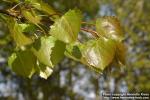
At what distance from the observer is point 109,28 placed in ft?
3.97

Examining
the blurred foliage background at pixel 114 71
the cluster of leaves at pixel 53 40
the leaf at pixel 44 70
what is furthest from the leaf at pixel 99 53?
the blurred foliage background at pixel 114 71

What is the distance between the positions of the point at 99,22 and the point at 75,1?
40.6 ft

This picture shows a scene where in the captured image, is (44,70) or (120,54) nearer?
(120,54)

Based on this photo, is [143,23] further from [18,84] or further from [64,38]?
[64,38]

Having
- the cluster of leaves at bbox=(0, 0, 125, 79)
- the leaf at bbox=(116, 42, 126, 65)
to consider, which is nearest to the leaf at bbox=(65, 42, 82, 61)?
the cluster of leaves at bbox=(0, 0, 125, 79)

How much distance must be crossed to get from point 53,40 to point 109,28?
Result: 176mm

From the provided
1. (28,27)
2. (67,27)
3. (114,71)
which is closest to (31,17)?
(28,27)

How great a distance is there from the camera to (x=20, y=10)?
48.4 inches

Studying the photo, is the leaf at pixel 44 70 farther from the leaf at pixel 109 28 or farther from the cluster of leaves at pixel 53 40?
the leaf at pixel 109 28

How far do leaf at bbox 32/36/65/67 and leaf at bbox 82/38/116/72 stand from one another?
76 mm

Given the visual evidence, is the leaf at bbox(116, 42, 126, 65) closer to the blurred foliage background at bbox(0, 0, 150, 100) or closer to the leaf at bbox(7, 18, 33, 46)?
the leaf at bbox(7, 18, 33, 46)

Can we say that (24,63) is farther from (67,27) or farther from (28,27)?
(67,27)

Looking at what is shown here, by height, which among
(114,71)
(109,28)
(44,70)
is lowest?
(44,70)

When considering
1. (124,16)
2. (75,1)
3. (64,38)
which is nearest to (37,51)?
(64,38)
